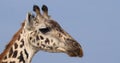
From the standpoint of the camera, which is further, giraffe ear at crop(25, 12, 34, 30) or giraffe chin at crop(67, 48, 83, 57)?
giraffe ear at crop(25, 12, 34, 30)

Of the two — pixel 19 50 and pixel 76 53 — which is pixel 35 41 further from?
pixel 76 53

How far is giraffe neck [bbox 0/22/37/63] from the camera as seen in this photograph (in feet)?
148

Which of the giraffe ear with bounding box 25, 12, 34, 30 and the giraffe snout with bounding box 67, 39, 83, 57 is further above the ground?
the giraffe ear with bounding box 25, 12, 34, 30

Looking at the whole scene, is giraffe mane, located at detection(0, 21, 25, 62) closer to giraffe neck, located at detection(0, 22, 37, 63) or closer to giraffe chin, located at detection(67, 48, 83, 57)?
giraffe neck, located at detection(0, 22, 37, 63)

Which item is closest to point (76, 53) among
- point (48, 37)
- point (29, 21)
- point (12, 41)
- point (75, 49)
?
point (75, 49)

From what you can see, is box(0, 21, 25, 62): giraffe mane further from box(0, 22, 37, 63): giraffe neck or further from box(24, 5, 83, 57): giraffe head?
box(24, 5, 83, 57): giraffe head

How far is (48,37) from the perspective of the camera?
4528 cm

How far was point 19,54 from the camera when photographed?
4516 cm

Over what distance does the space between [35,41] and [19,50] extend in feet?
1.82

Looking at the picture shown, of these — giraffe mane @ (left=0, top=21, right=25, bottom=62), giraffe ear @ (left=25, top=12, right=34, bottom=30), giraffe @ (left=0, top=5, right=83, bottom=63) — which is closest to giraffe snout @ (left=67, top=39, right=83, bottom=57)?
giraffe @ (left=0, top=5, right=83, bottom=63)

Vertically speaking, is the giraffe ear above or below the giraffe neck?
above

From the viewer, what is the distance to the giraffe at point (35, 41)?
45000 millimetres

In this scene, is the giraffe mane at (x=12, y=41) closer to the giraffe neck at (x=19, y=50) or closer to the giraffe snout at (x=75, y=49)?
the giraffe neck at (x=19, y=50)

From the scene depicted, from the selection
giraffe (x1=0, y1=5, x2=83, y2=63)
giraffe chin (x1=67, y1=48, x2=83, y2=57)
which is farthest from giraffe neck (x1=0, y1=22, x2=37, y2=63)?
giraffe chin (x1=67, y1=48, x2=83, y2=57)
